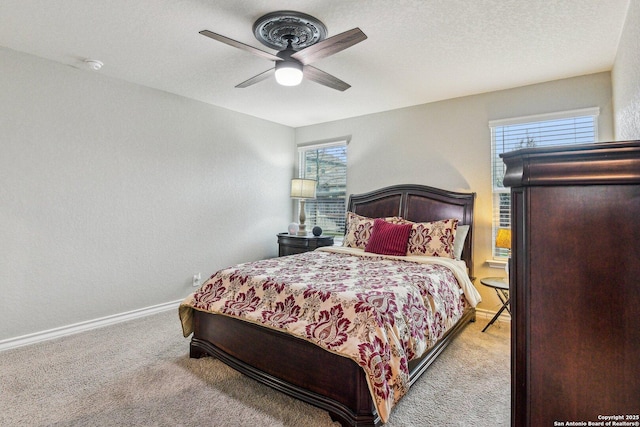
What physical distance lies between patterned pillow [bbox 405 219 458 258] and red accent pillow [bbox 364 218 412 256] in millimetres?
95

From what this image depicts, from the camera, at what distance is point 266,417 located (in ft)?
5.94

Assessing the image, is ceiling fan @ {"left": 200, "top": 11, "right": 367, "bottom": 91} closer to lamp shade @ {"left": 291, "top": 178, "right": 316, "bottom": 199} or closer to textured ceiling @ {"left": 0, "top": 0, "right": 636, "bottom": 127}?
textured ceiling @ {"left": 0, "top": 0, "right": 636, "bottom": 127}

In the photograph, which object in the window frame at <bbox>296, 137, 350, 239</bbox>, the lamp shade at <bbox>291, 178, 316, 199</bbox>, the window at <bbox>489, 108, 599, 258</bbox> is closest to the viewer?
the window at <bbox>489, 108, 599, 258</bbox>

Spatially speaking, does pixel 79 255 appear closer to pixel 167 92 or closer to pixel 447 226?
pixel 167 92

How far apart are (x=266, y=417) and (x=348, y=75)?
2.92 m

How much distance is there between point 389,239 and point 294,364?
1774mm

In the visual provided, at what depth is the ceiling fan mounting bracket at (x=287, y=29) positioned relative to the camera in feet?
7.12

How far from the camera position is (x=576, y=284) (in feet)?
2.53

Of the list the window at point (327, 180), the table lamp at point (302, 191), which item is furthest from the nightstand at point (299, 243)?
the window at point (327, 180)

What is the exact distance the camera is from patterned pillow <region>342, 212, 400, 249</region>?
374 centimetres

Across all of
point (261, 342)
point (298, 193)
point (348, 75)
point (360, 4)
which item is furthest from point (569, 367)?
point (298, 193)

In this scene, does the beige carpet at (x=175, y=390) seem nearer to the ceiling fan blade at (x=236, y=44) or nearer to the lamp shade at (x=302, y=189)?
the ceiling fan blade at (x=236, y=44)

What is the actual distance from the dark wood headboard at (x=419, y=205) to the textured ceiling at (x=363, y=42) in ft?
3.73

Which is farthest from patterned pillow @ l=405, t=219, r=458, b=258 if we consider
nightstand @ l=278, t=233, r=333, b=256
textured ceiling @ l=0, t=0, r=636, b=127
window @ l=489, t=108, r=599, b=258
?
textured ceiling @ l=0, t=0, r=636, b=127
